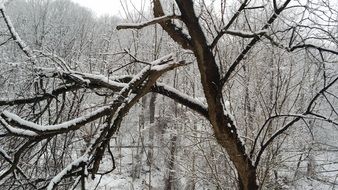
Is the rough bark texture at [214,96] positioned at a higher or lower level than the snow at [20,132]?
higher

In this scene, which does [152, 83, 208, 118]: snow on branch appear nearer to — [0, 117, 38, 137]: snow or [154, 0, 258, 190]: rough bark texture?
[154, 0, 258, 190]: rough bark texture

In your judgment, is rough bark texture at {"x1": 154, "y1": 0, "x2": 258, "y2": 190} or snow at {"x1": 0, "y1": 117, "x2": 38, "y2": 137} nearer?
snow at {"x1": 0, "y1": 117, "x2": 38, "y2": 137}

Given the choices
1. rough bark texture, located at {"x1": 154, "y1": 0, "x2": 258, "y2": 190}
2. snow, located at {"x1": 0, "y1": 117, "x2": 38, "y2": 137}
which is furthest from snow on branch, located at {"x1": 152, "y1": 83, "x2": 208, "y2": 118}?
snow, located at {"x1": 0, "y1": 117, "x2": 38, "y2": 137}

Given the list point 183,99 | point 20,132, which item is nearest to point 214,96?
point 183,99

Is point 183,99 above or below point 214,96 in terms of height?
above

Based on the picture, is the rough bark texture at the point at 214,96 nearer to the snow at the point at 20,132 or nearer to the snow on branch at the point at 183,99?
the snow on branch at the point at 183,99

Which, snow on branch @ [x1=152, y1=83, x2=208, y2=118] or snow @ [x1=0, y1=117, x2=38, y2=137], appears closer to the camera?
snow @ [x1=0, y1=117, x2=38, y2=137]

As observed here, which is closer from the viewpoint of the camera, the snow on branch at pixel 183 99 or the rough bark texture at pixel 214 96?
the rough bark texture at pixel 214 96

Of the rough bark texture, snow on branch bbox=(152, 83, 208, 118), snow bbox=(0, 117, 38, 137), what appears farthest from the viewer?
snow on branch bbox=(152, 83, 208, 118)

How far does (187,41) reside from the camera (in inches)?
169

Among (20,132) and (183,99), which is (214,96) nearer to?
(183,99)

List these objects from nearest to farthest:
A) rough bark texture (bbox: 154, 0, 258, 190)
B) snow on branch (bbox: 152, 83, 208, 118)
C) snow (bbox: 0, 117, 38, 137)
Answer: snow (bbox: 0, 117, 38, 137)
rough bark texture (bbox: 154, 0, 258, 190)
snow on branch (bbox: 152, 83, 208, 118)

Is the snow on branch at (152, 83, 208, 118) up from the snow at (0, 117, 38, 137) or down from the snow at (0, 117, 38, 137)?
up

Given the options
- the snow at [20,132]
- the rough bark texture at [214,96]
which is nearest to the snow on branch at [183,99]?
the rough bark texture at [214,96]
